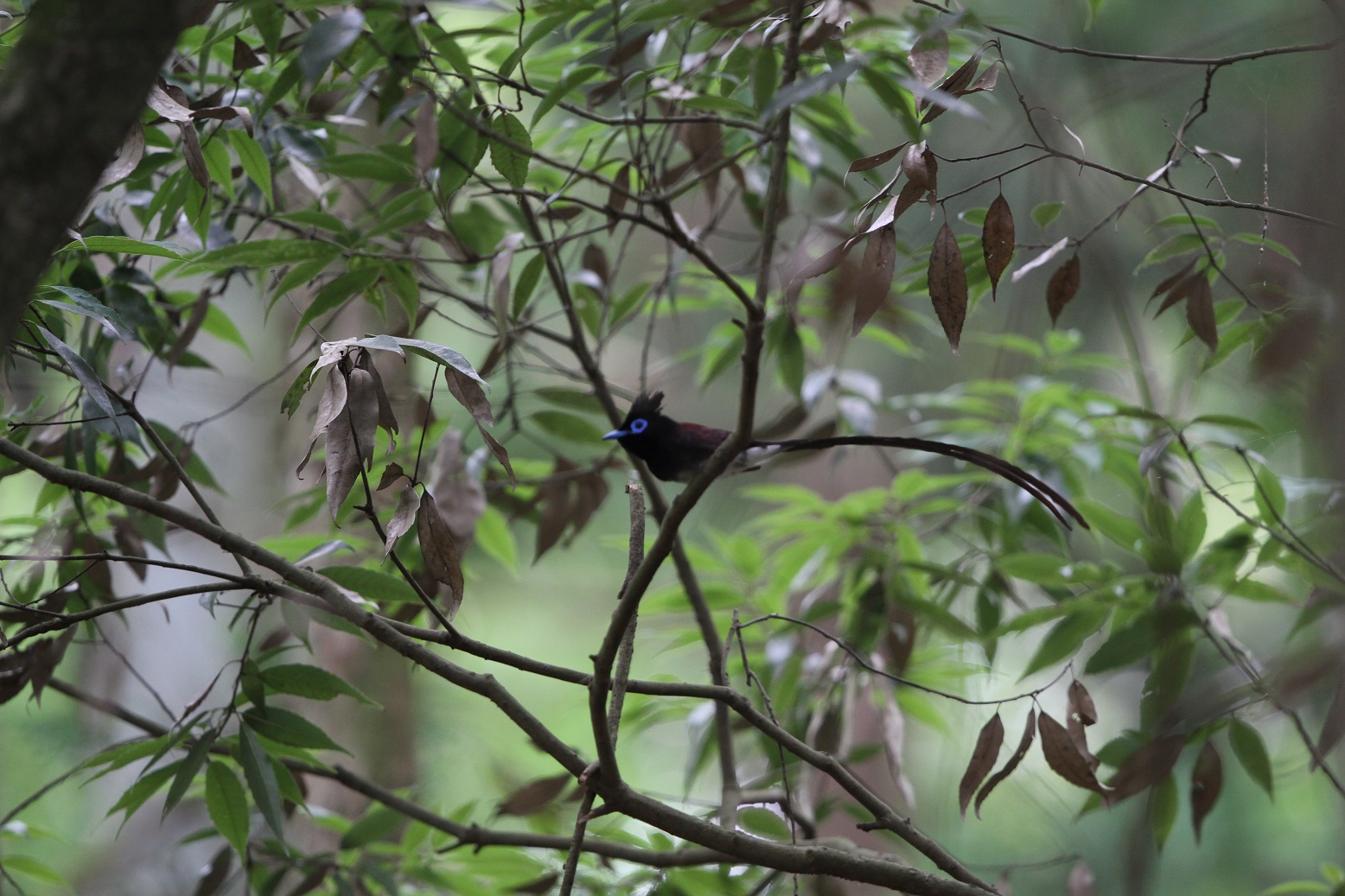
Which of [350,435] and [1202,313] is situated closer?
[350,435]

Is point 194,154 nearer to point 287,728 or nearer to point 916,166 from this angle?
point 287,728

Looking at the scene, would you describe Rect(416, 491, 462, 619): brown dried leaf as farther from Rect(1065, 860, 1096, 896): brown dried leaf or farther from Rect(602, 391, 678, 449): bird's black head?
Rect(1065, 860, 1096, 896): brown dried leaf

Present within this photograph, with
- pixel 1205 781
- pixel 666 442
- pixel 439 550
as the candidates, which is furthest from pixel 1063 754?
pixel 666 442

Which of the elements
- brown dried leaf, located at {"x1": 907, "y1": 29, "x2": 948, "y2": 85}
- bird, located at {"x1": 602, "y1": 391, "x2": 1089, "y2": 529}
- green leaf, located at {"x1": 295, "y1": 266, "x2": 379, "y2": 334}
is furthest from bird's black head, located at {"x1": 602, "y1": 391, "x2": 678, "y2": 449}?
brown dried leaf, located at {"x1": 907, "y1": 29, "x2": 948, "y2": 85}

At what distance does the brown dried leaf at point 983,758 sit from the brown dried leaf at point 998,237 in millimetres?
642

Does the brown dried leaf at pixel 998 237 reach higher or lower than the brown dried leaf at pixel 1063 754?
higher

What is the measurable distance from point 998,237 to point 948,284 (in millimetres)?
111

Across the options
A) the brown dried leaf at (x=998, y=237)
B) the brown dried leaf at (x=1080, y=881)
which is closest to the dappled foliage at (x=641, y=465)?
the brown dried leaf at (x=998, y=237)

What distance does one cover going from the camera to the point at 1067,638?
1.93m

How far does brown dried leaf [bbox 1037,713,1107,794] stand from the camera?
139 cm

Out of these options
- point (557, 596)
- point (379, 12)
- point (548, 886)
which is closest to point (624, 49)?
point (379, 12)

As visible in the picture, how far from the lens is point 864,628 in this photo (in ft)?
7.90

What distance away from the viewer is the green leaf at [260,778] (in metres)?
1.38

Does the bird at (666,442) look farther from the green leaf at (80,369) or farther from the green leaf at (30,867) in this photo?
the green leaf at (30,867)
